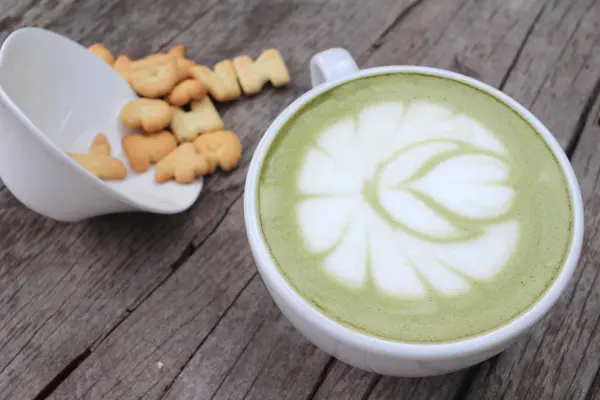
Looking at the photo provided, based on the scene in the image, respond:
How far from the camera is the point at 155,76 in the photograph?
0.88 m

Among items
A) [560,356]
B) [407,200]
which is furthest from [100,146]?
[560,356]

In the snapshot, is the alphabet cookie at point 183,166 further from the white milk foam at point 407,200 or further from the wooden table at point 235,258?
the white milk foam at point 407,200

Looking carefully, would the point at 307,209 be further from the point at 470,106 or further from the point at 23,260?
the point at 23,260

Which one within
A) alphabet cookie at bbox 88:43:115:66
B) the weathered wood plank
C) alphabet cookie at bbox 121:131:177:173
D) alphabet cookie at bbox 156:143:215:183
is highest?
alphabet cookie at bbox 88:43:115:66

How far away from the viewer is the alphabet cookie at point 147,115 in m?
0.83

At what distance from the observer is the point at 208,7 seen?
100 cm

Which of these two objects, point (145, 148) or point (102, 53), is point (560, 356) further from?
point (102, 53)

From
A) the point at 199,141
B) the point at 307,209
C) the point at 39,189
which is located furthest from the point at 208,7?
the point at 307,209

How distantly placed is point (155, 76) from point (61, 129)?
143 mm

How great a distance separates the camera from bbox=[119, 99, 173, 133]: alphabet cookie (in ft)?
2.73

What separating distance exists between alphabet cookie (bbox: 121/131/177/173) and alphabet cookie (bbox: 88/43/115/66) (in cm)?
14

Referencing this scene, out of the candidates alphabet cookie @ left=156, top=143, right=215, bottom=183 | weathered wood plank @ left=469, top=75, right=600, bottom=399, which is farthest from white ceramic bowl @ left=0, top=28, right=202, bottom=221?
weathered wood plank @ left=469, top=75, right=600, bottom=399

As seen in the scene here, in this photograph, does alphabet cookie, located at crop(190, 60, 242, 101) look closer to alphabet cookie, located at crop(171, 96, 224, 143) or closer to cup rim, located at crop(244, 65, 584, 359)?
alphabet cookie, located at crop(171, 96, 224, 143)

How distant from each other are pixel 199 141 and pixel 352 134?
0.27 metres
